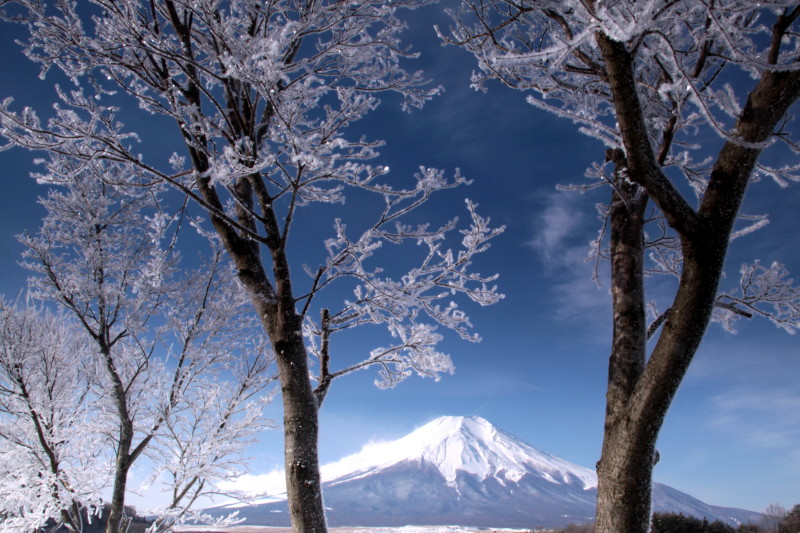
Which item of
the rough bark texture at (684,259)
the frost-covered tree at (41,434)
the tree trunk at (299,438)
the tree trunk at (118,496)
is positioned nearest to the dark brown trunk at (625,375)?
the rough bark texture at (684,259)

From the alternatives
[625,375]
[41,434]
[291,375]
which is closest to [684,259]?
[625,375]

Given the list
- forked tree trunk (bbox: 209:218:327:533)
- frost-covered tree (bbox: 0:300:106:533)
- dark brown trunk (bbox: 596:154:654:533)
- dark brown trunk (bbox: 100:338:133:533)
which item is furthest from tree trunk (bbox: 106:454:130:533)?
dark brown trunk (bbox: 596:154:654:533)

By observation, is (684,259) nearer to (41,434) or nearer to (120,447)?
(120,447)

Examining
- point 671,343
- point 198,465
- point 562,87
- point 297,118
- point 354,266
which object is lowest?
point 198,465

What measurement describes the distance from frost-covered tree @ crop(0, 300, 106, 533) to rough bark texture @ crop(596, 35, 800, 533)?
8.29 meters

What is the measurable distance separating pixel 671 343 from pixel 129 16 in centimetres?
386

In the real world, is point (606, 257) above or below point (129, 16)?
below

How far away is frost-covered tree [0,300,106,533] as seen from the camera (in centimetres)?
729

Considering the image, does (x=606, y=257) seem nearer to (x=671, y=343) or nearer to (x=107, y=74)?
(x=671, y=343)

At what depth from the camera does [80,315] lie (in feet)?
20.7

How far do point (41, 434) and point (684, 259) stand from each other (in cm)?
947

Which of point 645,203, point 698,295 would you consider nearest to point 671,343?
point 698,295

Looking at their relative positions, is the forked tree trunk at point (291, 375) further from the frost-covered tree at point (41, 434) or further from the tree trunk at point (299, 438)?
the frost-covered tree at point (41, 434)

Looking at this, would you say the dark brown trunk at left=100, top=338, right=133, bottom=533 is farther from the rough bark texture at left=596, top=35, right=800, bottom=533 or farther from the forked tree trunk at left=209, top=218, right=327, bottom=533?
the rough bark texture at left=596, top=35, right=800, bottom=533
